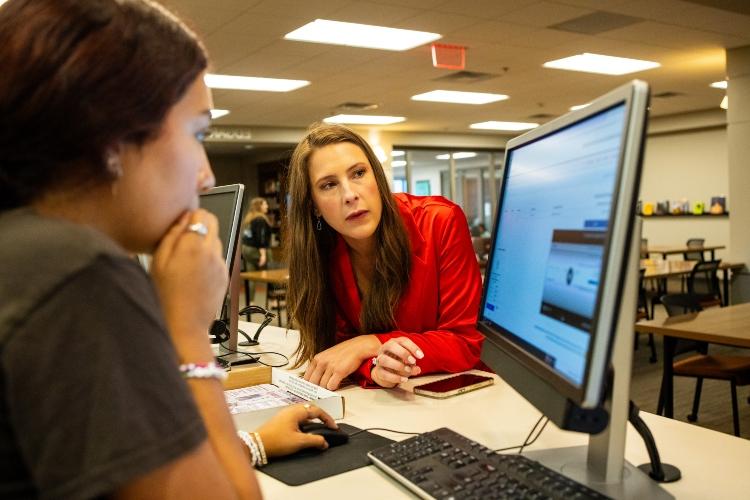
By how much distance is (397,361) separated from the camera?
148 centimetres

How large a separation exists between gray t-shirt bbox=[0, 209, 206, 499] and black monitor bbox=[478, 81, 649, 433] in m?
0.47

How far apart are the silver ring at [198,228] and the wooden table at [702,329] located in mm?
2532

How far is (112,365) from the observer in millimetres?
537

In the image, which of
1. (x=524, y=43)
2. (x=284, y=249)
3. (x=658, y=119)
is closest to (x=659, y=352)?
(x=524, y=43)

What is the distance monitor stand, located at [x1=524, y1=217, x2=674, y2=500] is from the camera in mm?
914

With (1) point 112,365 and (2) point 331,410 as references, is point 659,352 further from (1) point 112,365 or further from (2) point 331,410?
(1) point 112,365

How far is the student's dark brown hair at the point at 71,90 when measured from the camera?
2.01ft

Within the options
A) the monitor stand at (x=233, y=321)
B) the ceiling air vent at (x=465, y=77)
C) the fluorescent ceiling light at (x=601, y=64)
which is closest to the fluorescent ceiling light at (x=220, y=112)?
the ceiling air vent at (x=465, y=77)

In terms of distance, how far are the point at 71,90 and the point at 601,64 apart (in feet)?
25.5

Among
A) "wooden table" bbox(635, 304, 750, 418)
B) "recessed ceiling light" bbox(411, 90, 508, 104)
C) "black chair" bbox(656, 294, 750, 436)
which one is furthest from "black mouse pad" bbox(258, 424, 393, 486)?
"recessed ceiling light" bbox(411, 90, 508, 104)

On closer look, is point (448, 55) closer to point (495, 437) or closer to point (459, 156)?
point (495, 437)

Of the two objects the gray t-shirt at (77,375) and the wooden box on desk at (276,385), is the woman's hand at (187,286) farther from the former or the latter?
the wooden box on desk at (276,385)

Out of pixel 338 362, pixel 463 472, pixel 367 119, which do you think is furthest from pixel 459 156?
pixel 463 472

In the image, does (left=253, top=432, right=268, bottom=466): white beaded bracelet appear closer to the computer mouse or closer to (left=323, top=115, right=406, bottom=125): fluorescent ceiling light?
the computer mouse
